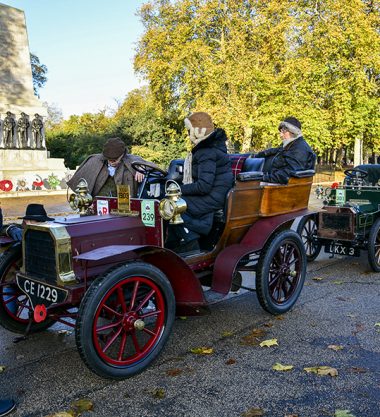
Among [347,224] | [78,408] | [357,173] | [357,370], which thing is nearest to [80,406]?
[78,408]

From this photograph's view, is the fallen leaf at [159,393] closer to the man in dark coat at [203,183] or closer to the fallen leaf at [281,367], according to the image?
the fallen leaf at [281,367]

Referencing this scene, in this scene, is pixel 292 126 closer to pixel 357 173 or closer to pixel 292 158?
pixel 292 158

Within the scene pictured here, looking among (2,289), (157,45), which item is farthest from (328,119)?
(2,289)

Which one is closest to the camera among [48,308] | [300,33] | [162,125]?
[48,308]

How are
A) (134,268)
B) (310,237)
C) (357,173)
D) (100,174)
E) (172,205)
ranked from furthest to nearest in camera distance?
1. (357,173)
2. (310,237)
3. (100,174)
4. (172,205)
5. (134,268)

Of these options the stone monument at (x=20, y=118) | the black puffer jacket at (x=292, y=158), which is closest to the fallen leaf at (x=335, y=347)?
the black puffer jacket at (x=292, y=158)

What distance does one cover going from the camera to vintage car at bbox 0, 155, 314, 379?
11.0ft

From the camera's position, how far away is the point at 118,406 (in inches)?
121

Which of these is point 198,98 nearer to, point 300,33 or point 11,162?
A: point 300,33

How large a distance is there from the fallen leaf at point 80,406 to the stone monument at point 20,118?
73.1 feet

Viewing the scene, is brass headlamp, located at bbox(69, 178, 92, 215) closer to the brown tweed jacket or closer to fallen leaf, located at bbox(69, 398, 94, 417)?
the brown tweed jacket

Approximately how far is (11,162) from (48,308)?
23.7 meters

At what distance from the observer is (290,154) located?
5930 mm

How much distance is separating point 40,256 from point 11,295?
0.80 meters
